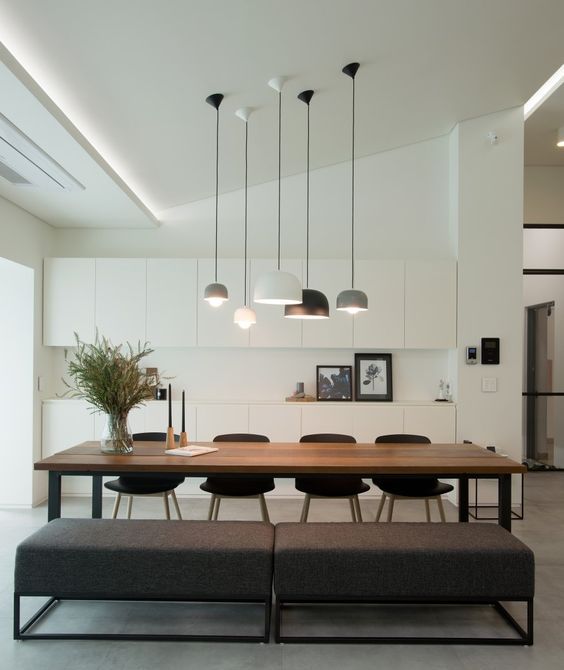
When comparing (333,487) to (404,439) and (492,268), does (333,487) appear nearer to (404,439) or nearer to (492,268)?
(404,439)

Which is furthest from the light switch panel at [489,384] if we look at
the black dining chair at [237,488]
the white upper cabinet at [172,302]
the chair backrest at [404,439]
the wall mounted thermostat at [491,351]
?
the white upper cabinet at [172,302]

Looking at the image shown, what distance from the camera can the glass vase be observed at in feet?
11.4

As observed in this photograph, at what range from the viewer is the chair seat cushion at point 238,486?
3.78 metres

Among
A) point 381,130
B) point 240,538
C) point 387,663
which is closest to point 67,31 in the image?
Result: point 240,538

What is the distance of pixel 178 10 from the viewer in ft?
9.22

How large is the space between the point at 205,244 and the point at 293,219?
3.26 ft

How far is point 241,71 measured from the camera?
3529 millimetres

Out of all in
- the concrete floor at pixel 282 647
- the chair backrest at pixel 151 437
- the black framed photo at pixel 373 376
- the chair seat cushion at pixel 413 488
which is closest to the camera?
the concrete floor at pixel 282 647

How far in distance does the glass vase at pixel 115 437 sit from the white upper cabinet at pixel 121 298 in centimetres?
202

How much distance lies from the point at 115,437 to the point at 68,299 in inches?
96.8

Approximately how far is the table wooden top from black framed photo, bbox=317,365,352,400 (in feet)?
6.38

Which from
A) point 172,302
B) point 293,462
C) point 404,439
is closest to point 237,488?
point 293,462

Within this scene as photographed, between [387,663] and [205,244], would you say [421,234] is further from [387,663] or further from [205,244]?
[387,663]

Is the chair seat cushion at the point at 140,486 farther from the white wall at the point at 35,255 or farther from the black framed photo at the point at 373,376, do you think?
the black framed photo at the point at 373,376
